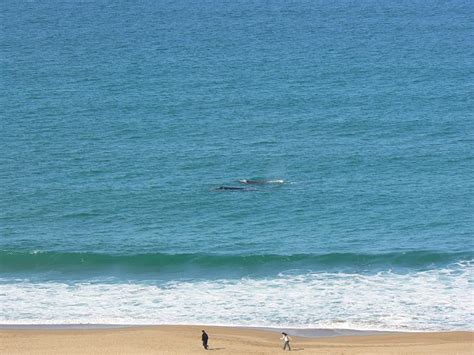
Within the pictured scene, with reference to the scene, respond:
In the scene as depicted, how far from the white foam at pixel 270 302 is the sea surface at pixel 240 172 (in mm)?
144

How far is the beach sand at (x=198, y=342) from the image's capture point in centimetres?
5903

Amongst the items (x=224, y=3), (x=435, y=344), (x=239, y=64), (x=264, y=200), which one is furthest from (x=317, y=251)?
(x=224, y=3)

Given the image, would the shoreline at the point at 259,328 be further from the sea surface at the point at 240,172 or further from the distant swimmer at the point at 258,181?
the distant swimmer at the point at 258,181

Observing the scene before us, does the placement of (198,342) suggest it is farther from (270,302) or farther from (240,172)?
(240,172)

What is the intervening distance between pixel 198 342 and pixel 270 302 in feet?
24.2

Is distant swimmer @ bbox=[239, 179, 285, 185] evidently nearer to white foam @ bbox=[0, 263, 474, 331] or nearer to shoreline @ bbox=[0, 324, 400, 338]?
white foam @ bbox=[0, 263, 474, 331]

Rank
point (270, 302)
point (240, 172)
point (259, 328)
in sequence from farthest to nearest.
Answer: point (240, 172) → point (270, 302) → point (259, 328)

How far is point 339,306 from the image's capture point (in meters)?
65.9

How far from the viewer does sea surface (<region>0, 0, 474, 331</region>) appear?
68.2m

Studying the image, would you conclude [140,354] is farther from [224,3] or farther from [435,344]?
[224,3]

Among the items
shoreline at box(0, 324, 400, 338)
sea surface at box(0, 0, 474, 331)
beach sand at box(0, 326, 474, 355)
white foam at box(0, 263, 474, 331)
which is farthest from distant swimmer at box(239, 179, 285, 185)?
beach sand at box(0, 326, 474, 355)

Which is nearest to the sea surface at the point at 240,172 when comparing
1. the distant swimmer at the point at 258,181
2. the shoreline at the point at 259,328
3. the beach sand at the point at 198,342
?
the distant swimmer at the point at 258,181

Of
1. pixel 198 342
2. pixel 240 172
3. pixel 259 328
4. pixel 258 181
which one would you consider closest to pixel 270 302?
pixel 259 328

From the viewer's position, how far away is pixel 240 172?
285 ft
